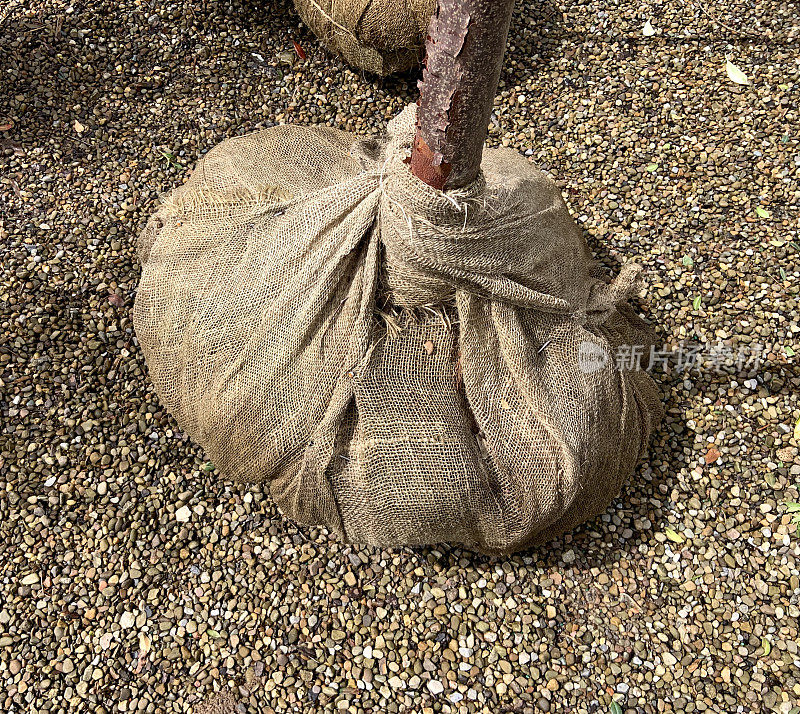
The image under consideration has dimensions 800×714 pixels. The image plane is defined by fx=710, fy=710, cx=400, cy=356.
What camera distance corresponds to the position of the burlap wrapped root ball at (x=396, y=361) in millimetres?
2000

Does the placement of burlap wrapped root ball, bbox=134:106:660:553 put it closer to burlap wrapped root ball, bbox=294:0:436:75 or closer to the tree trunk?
the tree trunk

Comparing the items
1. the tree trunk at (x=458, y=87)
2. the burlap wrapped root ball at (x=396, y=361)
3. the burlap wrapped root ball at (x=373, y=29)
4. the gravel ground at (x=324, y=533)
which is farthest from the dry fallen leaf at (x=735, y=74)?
the tree trunk at (x=458, y=87)

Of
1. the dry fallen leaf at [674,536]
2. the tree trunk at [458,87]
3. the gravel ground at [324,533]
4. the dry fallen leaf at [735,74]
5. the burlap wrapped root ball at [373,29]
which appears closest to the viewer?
the tree trunk at [458,87]

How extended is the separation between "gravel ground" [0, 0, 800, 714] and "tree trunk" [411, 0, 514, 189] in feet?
4.44

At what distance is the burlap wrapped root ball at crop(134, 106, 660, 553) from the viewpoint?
200 centimetres

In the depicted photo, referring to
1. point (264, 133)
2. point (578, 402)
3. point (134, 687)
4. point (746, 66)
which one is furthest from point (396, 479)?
point (746, 66)

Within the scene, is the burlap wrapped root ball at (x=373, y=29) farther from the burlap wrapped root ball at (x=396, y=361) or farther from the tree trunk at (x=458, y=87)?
the tree trunk at (x=458, y=87)

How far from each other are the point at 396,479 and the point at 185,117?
7.45 feet

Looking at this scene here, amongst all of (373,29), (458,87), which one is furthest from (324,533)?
(373,29)

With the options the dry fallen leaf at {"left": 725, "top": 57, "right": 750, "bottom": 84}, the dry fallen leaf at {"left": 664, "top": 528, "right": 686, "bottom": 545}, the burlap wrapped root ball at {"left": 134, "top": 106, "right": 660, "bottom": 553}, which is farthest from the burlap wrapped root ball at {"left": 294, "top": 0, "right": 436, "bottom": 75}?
the dry fallen leaf at {"left": 664, "top": 528, "right": 686, "bottom": 545}

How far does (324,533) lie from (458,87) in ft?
5.10

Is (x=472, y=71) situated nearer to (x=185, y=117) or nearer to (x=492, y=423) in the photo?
(x=492, y=423)

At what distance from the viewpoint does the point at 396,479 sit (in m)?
2.10

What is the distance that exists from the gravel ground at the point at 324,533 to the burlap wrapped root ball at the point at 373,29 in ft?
0.49
